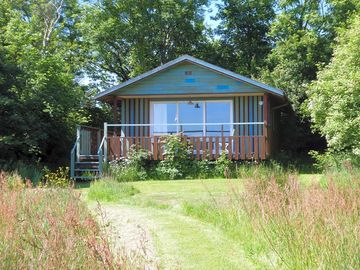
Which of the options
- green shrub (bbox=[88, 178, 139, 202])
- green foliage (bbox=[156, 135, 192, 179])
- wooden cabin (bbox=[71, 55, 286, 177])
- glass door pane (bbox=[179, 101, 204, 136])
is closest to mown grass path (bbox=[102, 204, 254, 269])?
green shrub (bbox=[88, 178, 139, 202])

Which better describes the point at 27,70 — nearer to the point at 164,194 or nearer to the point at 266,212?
the point at 164,194

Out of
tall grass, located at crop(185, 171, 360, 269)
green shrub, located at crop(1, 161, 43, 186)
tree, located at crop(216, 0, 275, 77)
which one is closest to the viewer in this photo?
tall grass, located at crop(185, 171, 360, 269)

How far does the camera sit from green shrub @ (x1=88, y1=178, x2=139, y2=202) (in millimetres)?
10663

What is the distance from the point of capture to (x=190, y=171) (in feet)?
54.1

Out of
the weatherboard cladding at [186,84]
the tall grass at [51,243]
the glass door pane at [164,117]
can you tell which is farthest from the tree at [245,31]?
the tall grass at [51,243]

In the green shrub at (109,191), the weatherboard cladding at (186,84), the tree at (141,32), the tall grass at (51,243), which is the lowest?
the green shrub at (109,191)

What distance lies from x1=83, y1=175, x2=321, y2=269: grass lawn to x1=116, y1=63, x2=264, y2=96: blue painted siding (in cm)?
759

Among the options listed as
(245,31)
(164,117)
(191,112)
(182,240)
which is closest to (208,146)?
(191,112)

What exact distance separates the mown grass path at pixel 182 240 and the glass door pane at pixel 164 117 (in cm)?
1036

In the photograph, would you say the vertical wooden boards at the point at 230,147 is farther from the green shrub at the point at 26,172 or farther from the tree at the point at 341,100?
the green shrub at the point at 26,172

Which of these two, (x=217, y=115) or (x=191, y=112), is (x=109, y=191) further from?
(x=217, y=115)

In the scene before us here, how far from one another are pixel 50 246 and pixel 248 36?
2987 centimetres

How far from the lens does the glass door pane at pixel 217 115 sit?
1895 centimetres

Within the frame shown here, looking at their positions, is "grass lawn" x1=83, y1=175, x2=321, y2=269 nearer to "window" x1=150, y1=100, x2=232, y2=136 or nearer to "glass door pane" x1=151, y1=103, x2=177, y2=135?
"window" x1=150, y1=100, x2=232, y2=136
